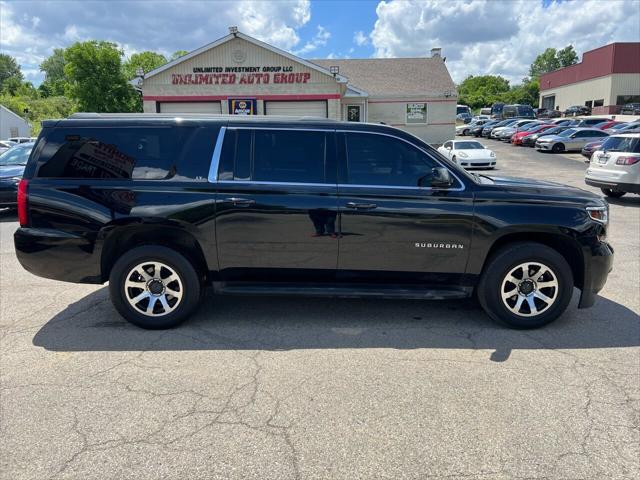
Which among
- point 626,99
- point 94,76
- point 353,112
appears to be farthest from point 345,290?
point 626,99

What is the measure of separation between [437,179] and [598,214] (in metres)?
1.58

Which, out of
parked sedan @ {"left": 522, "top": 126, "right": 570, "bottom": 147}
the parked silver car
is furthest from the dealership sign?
parked sedan @ {"left": 522, "top": 126, "right": 570, "bottom": 147}

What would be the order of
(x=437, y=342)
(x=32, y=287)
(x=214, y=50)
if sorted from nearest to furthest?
(x=437, y=342) → (x=32, y=287) → (x=214, y=50)

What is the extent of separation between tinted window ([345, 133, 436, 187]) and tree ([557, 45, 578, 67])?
126 metres

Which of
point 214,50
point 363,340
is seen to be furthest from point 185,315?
point 214,50

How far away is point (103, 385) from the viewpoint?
11.3ft

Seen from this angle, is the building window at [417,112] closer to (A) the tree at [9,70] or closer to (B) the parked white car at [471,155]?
(B) the parked white car at [471,155]

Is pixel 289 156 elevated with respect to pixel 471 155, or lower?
elevated

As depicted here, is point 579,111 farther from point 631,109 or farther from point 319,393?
point 319,393

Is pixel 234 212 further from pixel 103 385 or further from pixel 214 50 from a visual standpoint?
pixel 214 50

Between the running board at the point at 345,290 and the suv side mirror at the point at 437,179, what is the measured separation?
0.96 meters

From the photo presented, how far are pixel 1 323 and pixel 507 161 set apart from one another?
25.5 meters

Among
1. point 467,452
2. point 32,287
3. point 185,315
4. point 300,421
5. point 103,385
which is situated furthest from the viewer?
point 32,287

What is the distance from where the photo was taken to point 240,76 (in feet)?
81.6
